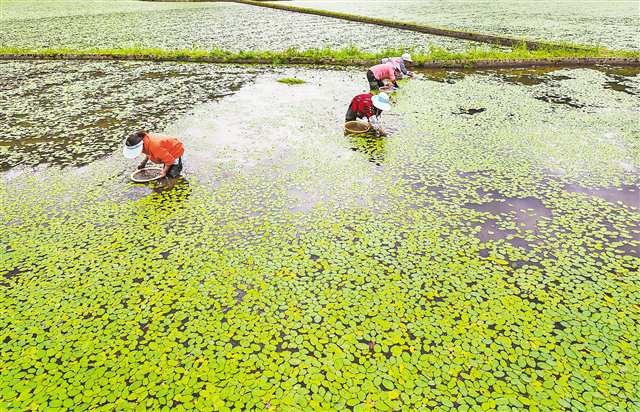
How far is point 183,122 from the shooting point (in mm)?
8406

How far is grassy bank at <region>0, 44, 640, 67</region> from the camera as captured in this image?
42.7 feet

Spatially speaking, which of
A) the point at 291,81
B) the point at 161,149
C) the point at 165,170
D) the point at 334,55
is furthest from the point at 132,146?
the point at 334,55

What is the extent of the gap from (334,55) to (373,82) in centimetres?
448

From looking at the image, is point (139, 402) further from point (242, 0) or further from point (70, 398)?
point (242, 0)

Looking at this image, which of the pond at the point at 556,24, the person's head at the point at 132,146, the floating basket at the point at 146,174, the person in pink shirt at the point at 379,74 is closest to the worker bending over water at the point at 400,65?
the person in pink shirt at the point at 379,74

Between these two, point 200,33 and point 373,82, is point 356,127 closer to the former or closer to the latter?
point 373,82

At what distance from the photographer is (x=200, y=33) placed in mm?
20000

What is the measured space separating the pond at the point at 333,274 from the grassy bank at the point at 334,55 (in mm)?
6397

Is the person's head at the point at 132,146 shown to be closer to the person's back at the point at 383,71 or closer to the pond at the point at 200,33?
the person's back at the point at 383,71

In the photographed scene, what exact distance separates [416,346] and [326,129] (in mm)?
5501

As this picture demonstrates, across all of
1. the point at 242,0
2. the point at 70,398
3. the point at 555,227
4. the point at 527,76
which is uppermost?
the point at 242,0

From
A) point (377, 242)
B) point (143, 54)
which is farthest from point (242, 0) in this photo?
point (377, 242)

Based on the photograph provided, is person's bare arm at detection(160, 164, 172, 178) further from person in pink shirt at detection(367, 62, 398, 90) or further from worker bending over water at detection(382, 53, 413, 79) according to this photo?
worker bending over water at detection(382, 53, 413, 79)

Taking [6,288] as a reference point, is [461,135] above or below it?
above
